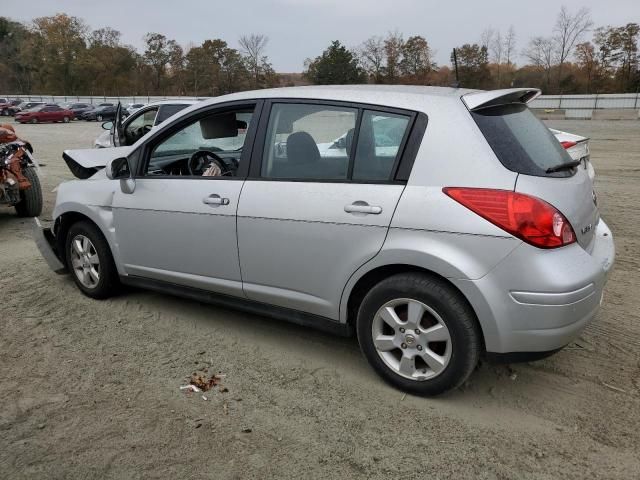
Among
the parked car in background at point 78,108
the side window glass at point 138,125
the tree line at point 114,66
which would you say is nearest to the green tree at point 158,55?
the tree line at point 114,66

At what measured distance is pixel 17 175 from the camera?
733cm

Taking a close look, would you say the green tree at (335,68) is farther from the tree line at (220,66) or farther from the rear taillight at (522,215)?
the rear taillight at (522,215)

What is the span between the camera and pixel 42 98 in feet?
225

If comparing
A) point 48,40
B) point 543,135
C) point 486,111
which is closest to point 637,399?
point 543,135

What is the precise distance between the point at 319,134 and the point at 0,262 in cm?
425

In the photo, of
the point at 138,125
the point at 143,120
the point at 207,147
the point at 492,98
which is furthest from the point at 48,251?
the point at 138,125

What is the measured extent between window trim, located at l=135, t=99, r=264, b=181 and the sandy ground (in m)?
1.14

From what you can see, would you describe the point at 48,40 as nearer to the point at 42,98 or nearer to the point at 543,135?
the point at 42,98

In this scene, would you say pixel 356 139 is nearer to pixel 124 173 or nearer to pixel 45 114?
pixel 124 173

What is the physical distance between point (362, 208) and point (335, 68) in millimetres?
66586

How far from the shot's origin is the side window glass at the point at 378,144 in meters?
3.10

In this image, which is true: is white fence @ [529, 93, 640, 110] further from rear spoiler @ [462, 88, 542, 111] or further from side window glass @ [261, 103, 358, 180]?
side window glass @ [261, 103, 358, 180]

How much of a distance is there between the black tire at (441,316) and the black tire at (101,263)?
7.75 ft

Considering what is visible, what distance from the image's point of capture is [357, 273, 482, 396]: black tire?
287 cm
